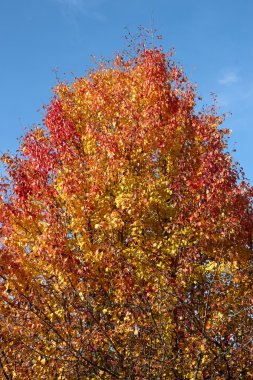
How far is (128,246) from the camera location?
1235cm

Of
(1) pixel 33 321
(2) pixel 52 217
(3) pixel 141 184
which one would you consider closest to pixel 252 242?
(3) pixel 141 184

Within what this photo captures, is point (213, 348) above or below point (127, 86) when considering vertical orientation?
below

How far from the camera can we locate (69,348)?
8.60 meters

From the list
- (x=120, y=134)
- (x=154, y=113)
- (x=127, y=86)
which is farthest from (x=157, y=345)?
(x=127, y=86)

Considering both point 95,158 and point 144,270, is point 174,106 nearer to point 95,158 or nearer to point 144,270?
point 95,158

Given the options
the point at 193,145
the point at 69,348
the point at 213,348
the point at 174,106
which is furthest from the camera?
the point at 174,106

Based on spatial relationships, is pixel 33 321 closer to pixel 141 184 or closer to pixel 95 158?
pixel 141 184

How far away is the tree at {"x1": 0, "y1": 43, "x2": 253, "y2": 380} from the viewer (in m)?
9.37

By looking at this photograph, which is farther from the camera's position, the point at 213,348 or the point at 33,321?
the point at 33,321

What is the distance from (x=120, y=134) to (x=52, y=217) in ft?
13.4

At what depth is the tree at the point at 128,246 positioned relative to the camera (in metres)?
9.37

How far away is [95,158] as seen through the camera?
14.0 m

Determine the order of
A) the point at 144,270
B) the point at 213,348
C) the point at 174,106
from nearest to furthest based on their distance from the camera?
the point at 213,348, the point at 144,270, the point at 174,106

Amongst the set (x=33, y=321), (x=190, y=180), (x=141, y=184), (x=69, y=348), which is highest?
(x=190, y=180)
